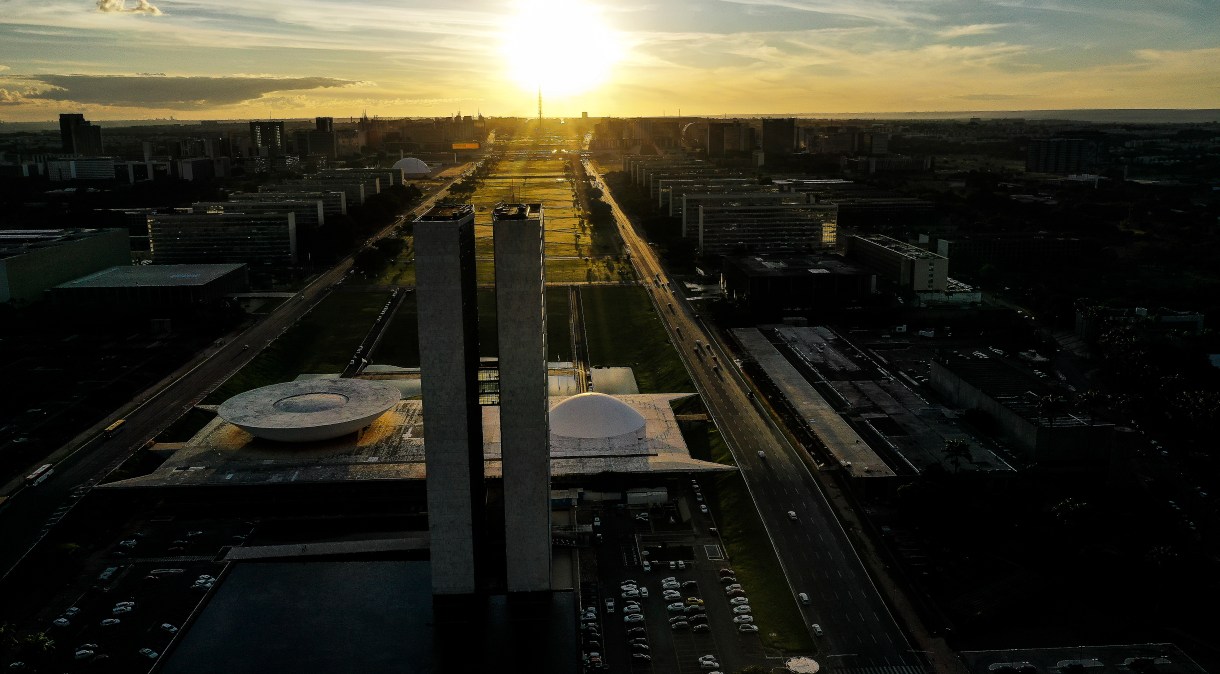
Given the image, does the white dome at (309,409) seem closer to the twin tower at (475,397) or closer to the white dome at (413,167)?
the twin tower at (475,397)

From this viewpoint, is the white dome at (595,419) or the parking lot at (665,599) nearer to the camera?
the parking lot at (665,599)

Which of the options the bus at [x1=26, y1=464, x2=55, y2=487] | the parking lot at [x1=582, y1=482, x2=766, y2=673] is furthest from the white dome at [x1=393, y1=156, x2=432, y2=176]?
the parking lot at [x1=582, y1=482, x2=766, y2=673]

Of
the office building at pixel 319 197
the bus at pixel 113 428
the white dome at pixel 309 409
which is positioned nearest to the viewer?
the white dome at pixel 309 409

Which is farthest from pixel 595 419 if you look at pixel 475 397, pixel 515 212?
pixel 515 212

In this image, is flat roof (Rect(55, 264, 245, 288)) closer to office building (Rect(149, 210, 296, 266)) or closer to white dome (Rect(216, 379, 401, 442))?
office building (Rect(149, 210, 296, 266))

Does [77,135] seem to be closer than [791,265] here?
No

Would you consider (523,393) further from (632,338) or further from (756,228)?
(756,228)

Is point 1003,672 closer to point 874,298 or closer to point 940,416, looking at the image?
point 940,416

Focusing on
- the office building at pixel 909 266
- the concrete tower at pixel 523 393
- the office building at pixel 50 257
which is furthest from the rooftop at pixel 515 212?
the office building at pixel 50 257
